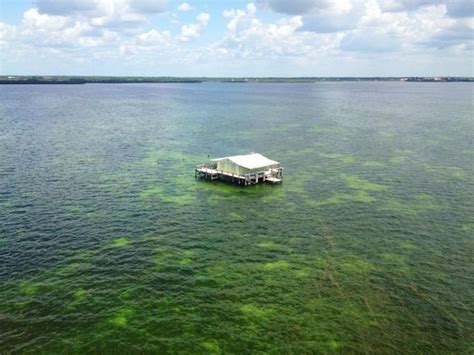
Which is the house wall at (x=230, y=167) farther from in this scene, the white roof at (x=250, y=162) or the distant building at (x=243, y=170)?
the white roof at (x=250, y=162)

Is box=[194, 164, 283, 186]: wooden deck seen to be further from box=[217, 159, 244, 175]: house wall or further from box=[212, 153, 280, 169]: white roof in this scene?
box=[212, 153, 280, 169]: white roof

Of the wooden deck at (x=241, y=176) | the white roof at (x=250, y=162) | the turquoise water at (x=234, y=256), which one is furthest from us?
the wooden deck at (x=241, y=176)

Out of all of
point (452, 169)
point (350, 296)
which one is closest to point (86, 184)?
point (350, 296)

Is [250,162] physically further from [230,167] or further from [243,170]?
[230,167]

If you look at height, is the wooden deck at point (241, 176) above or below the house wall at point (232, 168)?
below

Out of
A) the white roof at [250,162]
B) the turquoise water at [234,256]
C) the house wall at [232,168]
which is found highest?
the white roof at [250,162]

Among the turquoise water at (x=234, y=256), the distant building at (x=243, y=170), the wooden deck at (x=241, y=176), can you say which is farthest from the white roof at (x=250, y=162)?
the turquoise water at (x=234, y=256)

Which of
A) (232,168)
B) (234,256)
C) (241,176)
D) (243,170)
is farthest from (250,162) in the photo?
(234,256)

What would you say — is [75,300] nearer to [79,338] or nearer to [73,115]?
[79,338]
